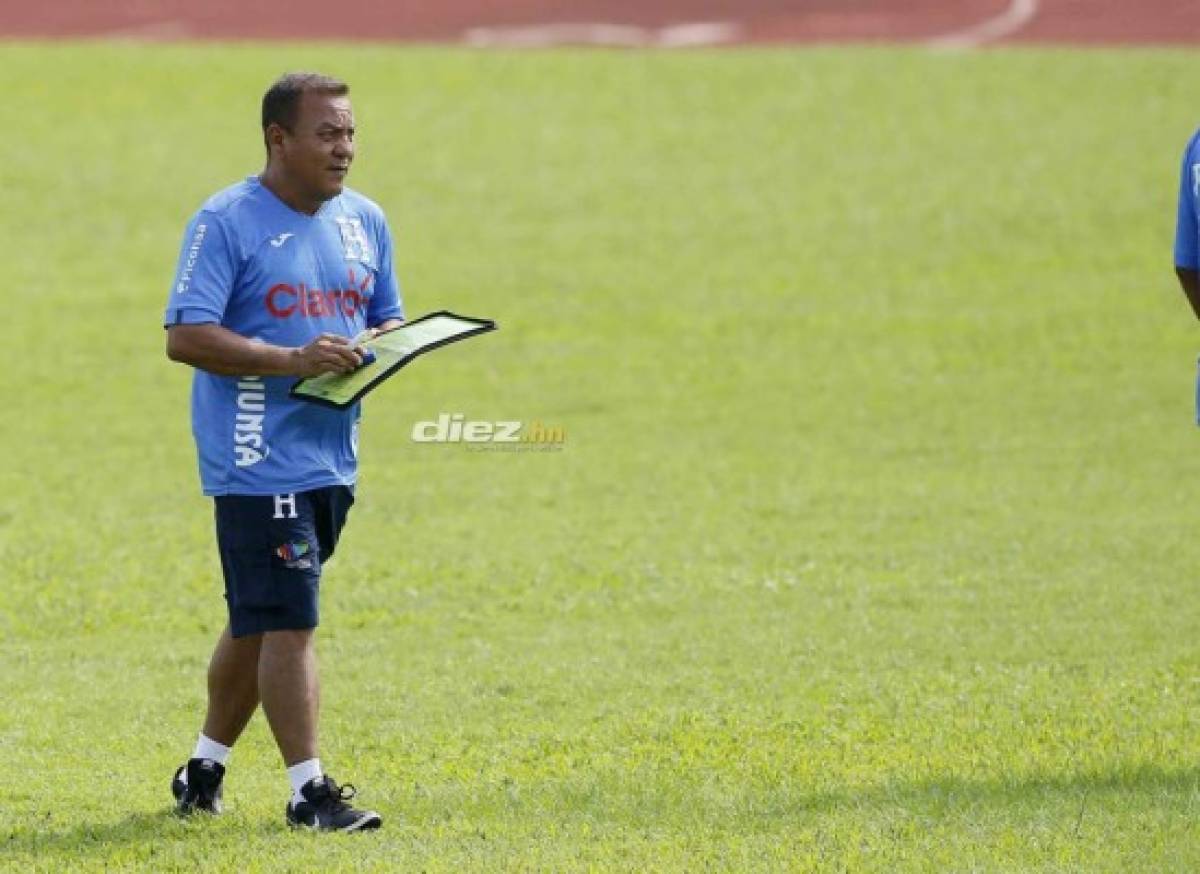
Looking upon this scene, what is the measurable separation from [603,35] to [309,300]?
2172cm

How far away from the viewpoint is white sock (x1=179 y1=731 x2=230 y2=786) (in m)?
7.02

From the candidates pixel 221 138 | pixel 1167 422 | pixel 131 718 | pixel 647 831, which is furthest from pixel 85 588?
pixel 221 138

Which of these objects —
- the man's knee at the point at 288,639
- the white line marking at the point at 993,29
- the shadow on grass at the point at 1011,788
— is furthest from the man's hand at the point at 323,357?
the white line marking at the point at 993,29

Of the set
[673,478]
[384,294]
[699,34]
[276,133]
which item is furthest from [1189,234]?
[699,34]

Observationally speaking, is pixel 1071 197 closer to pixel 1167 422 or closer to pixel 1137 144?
pixel 1137 144

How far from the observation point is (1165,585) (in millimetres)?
10656

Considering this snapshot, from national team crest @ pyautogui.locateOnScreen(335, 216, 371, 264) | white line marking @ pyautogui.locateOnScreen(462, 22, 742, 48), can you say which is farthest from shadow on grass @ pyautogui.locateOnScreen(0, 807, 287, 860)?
white line marking @ pyautogui.locateOnScreen(462, 22, 742, 48)

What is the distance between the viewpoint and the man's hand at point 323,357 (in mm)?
6551

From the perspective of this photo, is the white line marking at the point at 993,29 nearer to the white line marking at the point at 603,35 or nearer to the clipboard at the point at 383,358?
the white line marking at the point at 603,35

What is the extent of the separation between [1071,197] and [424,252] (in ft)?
21.6

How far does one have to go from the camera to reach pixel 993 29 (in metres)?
28.3

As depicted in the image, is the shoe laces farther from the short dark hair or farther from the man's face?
the short dark hair

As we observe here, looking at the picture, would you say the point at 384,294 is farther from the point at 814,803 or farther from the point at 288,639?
the point at 814,803

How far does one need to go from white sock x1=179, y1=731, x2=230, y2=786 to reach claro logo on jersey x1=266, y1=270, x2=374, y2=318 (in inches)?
53.9
